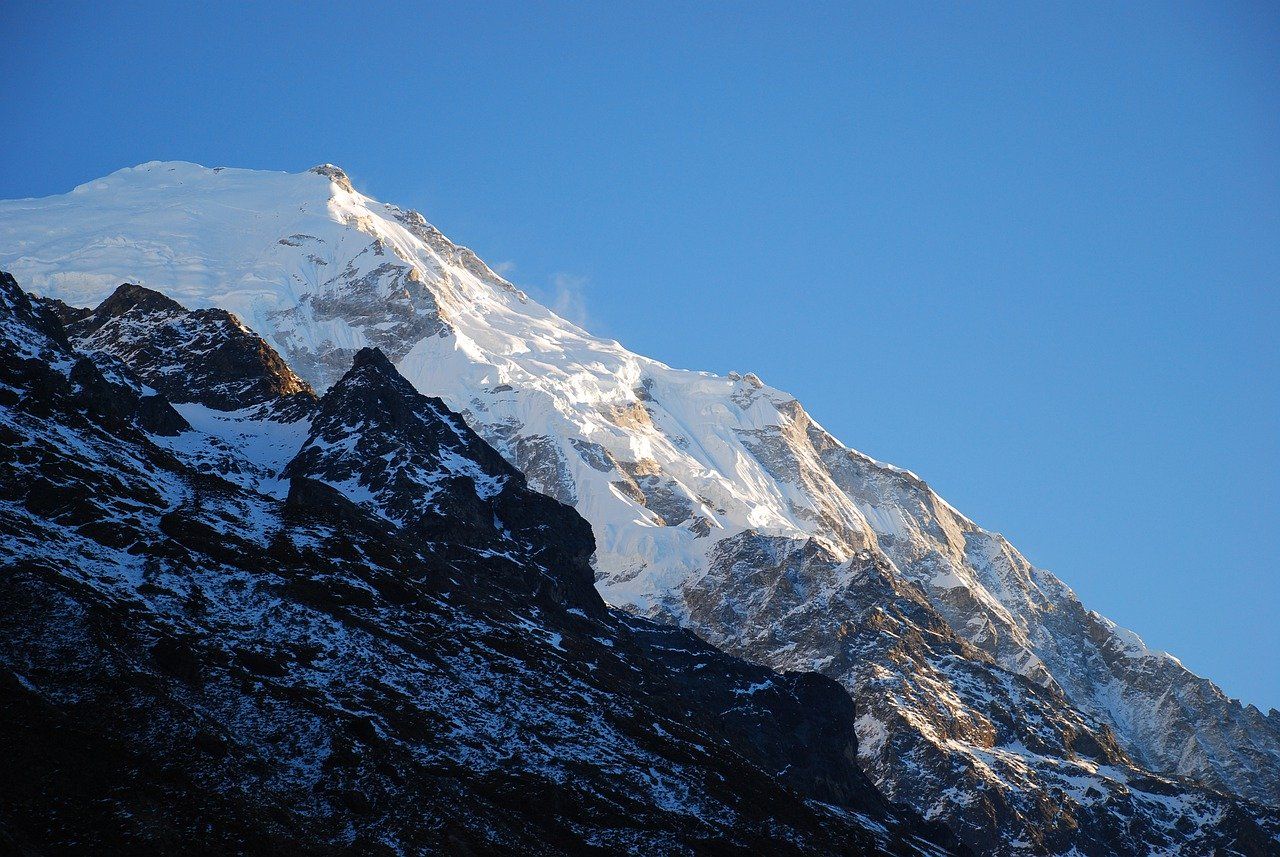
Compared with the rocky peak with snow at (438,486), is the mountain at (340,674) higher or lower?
lower

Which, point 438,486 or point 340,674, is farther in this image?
point 438,486

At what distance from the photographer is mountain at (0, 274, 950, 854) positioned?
83625mm

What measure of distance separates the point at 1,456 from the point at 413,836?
191 feet

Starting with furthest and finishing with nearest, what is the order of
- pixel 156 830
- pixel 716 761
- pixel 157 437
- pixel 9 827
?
pixel 157 437 → pixel 716 761 → pixel 156 830 → pixel 9 827

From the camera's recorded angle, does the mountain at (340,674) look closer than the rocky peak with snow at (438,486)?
Yes

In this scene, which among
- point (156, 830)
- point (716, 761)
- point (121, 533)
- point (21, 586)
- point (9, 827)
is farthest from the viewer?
point (716, 761)

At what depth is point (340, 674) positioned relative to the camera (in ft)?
365

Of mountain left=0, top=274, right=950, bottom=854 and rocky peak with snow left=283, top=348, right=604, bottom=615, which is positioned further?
rocky peak with snow left=283, top=348, right=604, bottom=615

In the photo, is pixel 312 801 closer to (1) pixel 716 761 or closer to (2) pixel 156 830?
(2) pixel 156 830

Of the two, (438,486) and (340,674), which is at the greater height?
(438,486)

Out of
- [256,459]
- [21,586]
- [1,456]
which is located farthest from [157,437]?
[21,586]

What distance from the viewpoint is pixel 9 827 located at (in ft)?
228

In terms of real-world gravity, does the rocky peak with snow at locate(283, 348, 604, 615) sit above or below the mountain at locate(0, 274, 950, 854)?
above

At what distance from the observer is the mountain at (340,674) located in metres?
83.6
